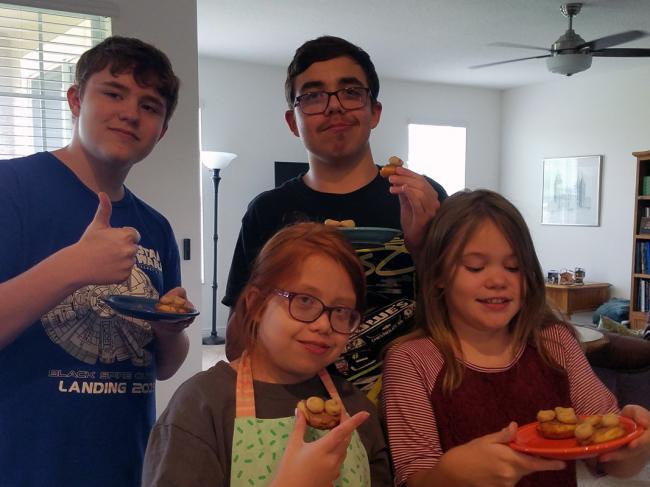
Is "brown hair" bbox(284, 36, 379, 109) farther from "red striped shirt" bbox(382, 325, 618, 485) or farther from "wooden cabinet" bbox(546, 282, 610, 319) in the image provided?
"wooden cabinet" bbox(546, 282, 610, 319)

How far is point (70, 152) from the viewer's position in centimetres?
122

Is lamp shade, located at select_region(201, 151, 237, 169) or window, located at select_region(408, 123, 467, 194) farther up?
window, located at select_region(408, 123, 467, 194)

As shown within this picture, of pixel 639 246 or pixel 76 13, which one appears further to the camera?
pixel 639 246

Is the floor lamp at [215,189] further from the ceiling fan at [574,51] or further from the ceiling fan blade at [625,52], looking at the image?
the ceiling fan blade at [625,52]

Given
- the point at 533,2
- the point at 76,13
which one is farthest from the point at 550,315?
the point at 533,2

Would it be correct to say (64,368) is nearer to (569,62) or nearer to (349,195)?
(349,195)

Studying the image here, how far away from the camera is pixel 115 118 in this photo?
1.17m

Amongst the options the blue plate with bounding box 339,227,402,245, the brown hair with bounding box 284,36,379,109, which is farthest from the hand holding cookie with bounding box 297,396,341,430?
the brown hair with bounding box 284,36,379,109

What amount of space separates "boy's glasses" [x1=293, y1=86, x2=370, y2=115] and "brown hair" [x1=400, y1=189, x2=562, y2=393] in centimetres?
30

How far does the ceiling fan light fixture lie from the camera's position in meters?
4.28

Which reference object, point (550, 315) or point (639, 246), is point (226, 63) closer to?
point (639, 246)

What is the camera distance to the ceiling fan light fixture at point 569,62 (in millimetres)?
4279

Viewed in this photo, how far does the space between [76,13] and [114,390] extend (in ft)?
7.41

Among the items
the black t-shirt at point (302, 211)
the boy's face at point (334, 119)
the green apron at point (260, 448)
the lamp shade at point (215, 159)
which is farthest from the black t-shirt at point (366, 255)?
the lamp shade at point (215, 159)
